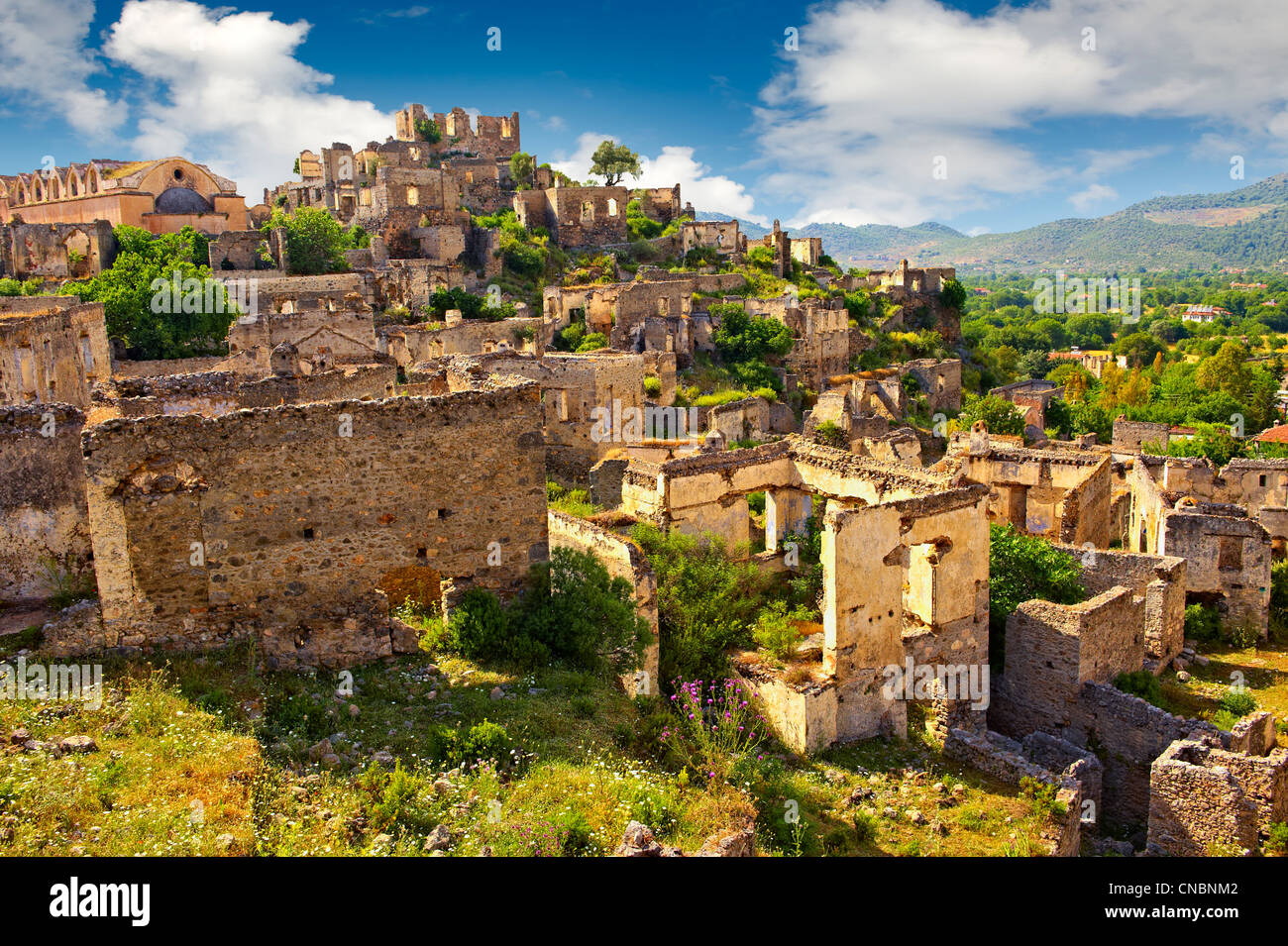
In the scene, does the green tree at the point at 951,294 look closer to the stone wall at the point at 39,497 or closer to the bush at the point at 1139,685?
the bush at the point at 1139,685

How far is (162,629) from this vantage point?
356 inches

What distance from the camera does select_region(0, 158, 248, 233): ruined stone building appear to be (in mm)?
41781

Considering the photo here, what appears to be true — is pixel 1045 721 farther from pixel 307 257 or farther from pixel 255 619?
pixel 307 257

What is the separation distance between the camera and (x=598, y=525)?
15547 millimetres

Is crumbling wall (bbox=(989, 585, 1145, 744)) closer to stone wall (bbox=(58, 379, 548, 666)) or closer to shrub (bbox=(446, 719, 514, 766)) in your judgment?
stone wall (bbox=(58, 379, 548, 666))

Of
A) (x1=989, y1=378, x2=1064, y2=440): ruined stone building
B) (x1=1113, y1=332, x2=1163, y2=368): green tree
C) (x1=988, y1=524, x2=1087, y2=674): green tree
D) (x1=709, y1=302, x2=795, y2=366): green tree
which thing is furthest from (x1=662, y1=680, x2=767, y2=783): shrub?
(x1=1113, y1=332, x2=1163, y2=368): green tree

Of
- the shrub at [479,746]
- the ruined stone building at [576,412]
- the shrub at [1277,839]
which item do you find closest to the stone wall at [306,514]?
the shrub at [479,746]

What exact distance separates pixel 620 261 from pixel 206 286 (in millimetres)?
23486

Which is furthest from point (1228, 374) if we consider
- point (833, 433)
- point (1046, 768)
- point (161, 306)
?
point (161, 306)

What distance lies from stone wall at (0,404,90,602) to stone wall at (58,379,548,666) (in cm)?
181

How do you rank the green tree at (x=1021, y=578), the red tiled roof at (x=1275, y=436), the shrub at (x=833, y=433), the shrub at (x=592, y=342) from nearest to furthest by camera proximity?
the green tree at (x=1021, y=578) → the shrub at (x=833, y=433) → the shrub at (x=592, y=342) → the red tiled roof at (x=1275, y=436)

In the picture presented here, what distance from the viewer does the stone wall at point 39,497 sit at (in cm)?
989

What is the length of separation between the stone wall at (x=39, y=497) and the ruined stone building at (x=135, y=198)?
3509 centimetres

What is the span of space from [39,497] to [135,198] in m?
37.2
